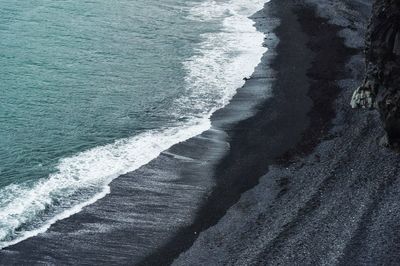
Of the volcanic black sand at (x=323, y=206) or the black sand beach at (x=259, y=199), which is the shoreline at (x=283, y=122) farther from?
the volcanic black sand at (x=323, y=206)

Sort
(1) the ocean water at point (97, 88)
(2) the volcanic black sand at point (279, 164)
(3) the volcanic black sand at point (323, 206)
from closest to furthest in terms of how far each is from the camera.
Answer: (3) the volcanic black sand at point (323, 206) → (2) the volcanic black sand at point (279, 164) → (1) the ocean water at point (97, 88)

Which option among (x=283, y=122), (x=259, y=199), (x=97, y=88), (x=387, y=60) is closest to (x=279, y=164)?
(x=259, y=199)

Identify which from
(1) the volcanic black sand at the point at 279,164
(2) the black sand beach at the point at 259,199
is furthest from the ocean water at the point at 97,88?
(1) the volcanic black sand at the point at 279,164

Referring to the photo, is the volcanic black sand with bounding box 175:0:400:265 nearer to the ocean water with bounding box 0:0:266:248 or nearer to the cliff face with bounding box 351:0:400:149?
the cliff face with bounding box 351:0:400:149

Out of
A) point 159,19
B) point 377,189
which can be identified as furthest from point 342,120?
point 159,19

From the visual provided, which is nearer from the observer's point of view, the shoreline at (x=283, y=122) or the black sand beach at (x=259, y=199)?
the black sand beach at (x=259, y=199)

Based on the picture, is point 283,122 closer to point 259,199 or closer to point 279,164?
point 279,164
